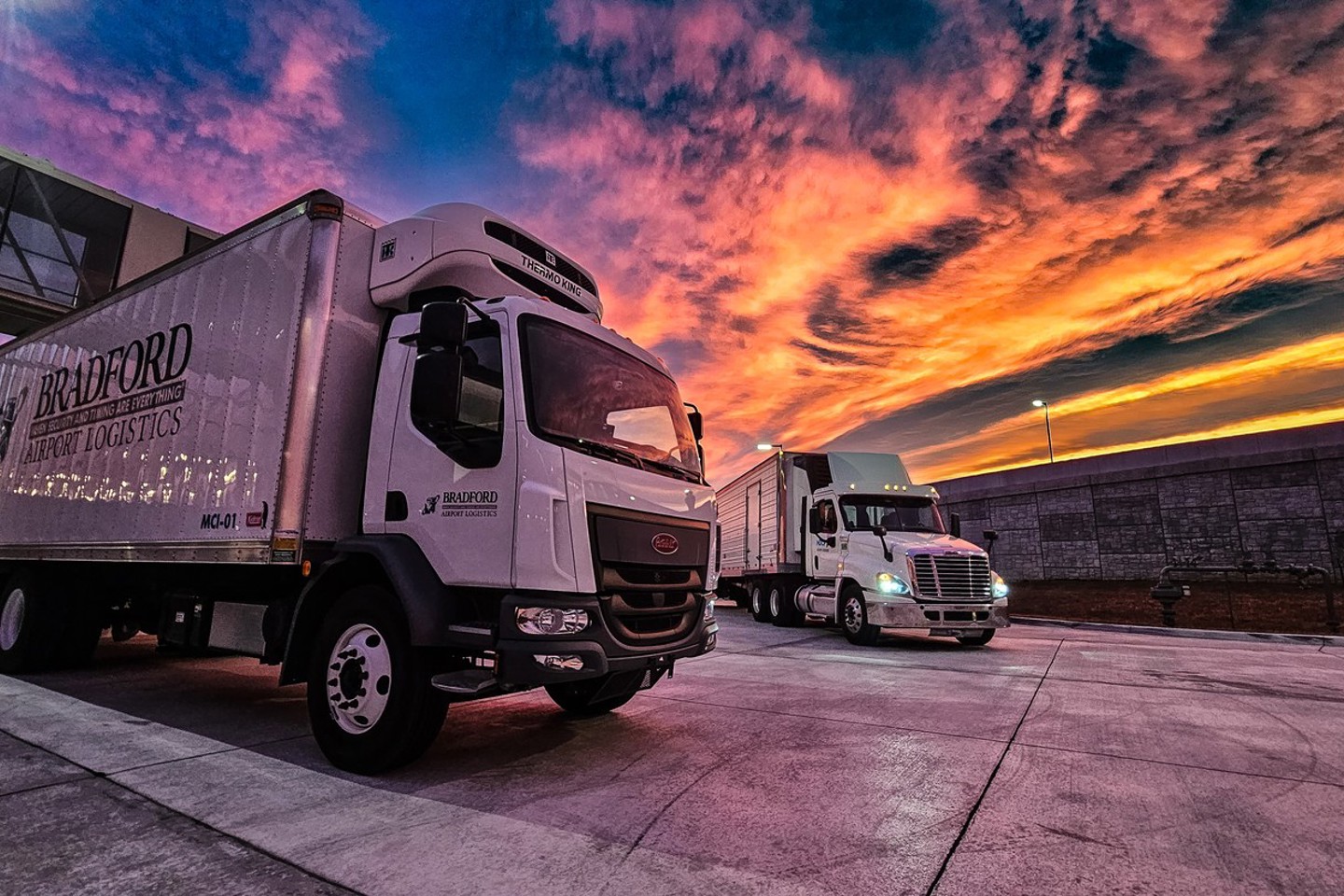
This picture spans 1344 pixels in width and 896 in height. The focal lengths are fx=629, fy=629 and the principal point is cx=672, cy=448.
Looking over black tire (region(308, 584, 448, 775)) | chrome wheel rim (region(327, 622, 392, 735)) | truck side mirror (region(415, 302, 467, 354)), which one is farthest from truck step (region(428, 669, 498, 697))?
truck side mirror (region(415, 302, 467, 354))

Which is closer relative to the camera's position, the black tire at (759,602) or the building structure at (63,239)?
the building structure at (63,239)

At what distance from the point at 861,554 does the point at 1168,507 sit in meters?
14.3

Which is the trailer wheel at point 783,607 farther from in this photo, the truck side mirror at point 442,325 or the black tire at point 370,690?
the truck side mirror at point 442,325

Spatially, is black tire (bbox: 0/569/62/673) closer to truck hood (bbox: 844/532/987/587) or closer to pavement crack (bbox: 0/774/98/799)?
pavement crack (bbox: 0/774/98/799)

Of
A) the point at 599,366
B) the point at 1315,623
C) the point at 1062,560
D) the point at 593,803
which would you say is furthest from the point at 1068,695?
the point at 1062,560

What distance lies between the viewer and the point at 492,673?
11.5 ft

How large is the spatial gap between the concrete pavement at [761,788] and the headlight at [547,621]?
870 millimetres

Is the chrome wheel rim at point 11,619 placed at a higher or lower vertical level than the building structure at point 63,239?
lower

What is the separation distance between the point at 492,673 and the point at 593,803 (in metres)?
0.87

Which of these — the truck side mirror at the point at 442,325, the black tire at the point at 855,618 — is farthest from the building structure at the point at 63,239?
the black tire at the point at 855,618

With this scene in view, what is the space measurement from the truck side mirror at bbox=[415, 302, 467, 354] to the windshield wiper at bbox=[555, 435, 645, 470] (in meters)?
0.87

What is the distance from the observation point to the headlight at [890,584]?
33.5 feet

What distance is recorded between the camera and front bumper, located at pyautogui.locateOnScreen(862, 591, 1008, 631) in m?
10.0

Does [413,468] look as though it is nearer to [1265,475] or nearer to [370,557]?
[370,557]
